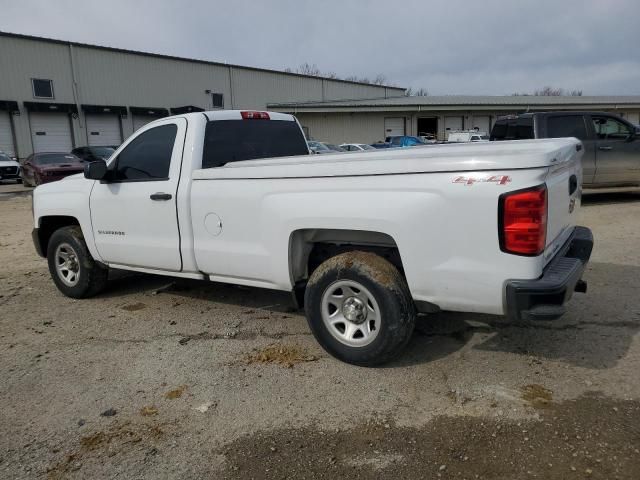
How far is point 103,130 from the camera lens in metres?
34.2

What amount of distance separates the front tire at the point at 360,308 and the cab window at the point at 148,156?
192 cm

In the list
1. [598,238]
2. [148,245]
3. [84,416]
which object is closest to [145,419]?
[84,416]

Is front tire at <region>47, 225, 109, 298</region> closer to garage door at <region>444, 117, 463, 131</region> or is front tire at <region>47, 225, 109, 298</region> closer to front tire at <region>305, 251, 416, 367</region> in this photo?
front tire at <region>305, 251, 416, 367</region>

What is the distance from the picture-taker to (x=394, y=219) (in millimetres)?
3357

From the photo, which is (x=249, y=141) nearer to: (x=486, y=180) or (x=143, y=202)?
(x=143, y=202)

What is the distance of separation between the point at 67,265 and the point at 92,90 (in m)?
31.5

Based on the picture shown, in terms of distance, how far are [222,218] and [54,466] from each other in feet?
6.90

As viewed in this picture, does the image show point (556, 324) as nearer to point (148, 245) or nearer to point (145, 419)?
point (145, 419)

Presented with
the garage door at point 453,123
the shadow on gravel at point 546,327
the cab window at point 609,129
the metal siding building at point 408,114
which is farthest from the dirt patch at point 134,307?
the garage door at point 453,123

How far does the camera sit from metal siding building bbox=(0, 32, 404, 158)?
30.0 meters

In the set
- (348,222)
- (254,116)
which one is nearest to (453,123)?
(254,116)

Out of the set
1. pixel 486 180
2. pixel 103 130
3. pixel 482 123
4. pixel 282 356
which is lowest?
pixel 282 356

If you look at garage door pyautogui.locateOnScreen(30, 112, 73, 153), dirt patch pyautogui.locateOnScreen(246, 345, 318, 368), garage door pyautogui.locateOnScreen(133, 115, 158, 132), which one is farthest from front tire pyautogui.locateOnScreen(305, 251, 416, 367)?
garage door pyautogui.locateOnScreen(133, 115, 158, 132)

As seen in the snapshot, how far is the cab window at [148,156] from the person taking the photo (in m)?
4.76
